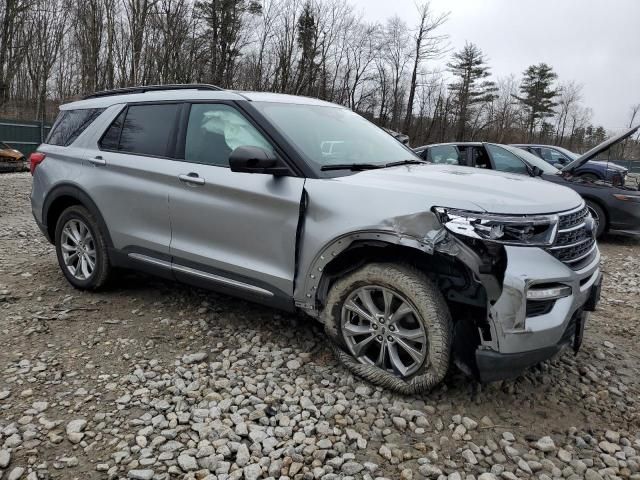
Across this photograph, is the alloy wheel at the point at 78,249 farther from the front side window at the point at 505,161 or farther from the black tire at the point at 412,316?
the front side window at the point at 505,161

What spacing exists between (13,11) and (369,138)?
2784 centimetres

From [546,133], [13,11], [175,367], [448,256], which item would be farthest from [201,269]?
[546,133]

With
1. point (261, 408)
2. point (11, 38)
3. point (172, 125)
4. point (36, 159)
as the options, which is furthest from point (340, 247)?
point (11, 38)

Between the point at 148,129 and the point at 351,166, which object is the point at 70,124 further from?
the point at 351,166

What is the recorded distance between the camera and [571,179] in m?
7.71

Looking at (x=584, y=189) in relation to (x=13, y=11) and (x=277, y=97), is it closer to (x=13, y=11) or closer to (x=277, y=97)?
(x=277, y=97)

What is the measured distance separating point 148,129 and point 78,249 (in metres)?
1.36

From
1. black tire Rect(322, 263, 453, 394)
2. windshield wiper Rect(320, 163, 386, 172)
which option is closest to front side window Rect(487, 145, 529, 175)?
windshield wiper Rect(320, 163, 386, 172)

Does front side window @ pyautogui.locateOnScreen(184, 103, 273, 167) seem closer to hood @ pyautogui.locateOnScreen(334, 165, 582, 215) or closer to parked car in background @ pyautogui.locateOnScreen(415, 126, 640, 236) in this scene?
hood @ pyautogui.locateOnScreen(334, 165, 582, 215)

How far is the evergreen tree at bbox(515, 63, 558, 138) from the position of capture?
46.9 m

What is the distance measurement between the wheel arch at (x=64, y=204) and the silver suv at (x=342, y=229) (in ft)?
0.10

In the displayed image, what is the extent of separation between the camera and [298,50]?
33.0m

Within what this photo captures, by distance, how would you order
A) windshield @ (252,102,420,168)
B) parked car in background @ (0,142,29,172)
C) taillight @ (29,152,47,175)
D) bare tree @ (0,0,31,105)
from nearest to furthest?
windshield @ (252,102,420,168)
taillight @ (29,152,47,175)
parked car in background @ (0,142,29,172)
bare tree @ (0,0,31,105)

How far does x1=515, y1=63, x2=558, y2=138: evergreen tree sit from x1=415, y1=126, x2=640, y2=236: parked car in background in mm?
42610
